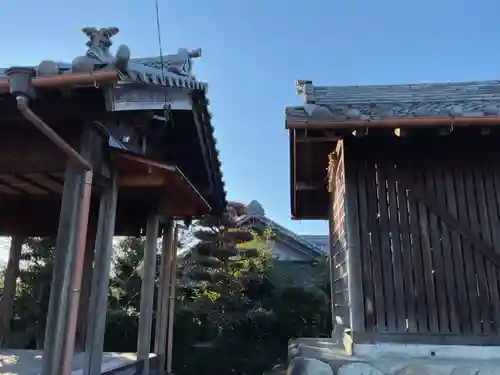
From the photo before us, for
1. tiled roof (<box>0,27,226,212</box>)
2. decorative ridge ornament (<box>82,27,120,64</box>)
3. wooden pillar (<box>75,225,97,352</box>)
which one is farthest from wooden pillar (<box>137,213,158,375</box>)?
decorative ridge ornament (<box>82,27,120,64</box>)

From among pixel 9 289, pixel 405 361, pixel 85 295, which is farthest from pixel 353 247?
pixel 9 289

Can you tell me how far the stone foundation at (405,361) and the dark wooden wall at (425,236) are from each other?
0.28ft

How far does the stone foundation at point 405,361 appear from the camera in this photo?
3.47 m

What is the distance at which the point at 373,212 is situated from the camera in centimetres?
398

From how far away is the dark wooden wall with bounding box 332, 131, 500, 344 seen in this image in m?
3.73

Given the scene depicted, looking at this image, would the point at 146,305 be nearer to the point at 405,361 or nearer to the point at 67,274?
the point at 67,274

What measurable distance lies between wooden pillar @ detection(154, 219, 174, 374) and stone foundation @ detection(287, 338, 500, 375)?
3.66m

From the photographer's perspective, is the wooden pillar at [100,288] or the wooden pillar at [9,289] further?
the wooden pillar at [9,289]

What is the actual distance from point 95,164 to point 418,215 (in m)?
3.02

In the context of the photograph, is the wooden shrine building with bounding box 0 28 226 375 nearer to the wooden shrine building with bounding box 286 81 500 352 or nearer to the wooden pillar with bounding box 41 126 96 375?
the wooden pillar with bounding box 41 126 96 375

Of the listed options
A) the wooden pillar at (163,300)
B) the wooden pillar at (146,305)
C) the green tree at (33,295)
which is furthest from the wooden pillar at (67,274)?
the green tree at (33,295)

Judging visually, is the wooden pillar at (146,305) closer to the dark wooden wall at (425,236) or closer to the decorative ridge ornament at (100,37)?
the decorative ridge ornament at (100,37)

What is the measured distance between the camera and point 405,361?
355 centimetres

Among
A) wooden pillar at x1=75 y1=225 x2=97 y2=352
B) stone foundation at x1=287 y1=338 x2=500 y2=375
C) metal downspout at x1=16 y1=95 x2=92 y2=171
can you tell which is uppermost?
metal downspout at x1=16 y1=95 x2=92 y2=171
